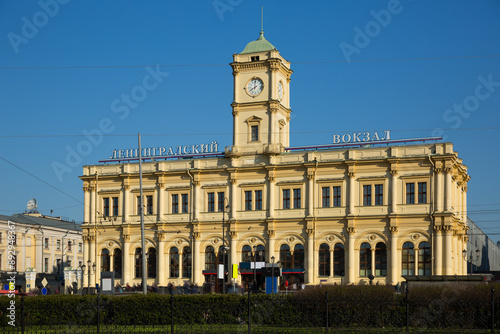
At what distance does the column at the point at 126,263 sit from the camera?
238 feet

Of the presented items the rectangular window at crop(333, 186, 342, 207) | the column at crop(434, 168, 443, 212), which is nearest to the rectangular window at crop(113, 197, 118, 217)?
the rectangular window at crop(333, 186, 342, 207)

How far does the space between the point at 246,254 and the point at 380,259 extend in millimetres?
13391

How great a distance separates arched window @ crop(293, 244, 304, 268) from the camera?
220 ft

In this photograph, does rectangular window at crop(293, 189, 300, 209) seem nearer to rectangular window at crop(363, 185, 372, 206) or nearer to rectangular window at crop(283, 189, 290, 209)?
rectangular window at crop(283, 189, 290, 209)

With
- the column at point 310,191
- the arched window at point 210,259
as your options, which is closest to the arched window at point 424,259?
the column at point 310,191

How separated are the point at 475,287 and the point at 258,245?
42308 mm

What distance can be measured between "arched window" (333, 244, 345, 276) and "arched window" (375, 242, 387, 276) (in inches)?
127

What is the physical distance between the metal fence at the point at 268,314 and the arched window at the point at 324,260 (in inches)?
1464

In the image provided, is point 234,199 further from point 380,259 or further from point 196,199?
point 380,259

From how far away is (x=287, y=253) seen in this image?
223ft

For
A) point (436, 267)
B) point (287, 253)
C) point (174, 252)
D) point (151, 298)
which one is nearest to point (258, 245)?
point (287, 253)

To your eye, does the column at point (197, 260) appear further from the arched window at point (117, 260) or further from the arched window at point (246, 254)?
the arched window at point (117, 260)

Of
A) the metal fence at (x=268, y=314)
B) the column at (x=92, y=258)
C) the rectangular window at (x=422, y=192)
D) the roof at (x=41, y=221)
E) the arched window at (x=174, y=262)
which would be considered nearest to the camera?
the metal fence at (x=268, y=314)

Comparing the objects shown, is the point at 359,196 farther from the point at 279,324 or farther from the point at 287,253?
the point at 279,324
